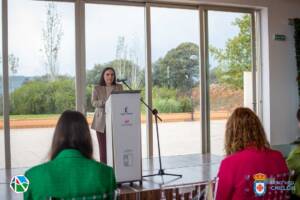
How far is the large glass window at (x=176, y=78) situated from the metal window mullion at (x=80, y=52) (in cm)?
123

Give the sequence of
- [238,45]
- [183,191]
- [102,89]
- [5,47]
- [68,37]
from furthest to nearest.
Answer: [238,45] < [68,37] < [5,47] < [102,89] < [183,191]

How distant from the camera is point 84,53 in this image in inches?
232

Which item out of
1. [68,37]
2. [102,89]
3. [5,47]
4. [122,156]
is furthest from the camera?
[68,37]

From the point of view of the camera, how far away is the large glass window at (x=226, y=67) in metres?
6.93

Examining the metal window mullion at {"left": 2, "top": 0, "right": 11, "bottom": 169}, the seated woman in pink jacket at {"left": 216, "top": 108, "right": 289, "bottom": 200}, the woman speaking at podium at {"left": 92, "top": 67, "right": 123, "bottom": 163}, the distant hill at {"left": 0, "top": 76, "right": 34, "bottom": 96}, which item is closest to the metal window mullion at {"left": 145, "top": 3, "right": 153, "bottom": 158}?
the woman speaking at podium at {"left": 92, "top": 67, "right": 123, "bottom": 163}

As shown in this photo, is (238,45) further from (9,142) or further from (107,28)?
(9,142)

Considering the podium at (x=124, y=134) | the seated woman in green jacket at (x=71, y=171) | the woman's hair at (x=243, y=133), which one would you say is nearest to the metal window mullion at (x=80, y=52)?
the podium at (x=124, y=134)


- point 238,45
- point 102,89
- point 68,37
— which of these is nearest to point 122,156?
point 102,89

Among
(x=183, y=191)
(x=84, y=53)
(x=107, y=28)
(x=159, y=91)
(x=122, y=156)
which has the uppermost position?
(x=107, y=28)

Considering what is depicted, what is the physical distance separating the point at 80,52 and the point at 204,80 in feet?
7.60

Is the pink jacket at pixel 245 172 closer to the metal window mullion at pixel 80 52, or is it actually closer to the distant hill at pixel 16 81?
the metal window mullion at pixel 80 52

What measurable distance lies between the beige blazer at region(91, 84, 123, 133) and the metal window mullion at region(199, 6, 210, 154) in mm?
2408

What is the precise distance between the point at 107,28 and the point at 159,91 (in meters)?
1.38

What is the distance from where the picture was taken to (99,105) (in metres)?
4.73
